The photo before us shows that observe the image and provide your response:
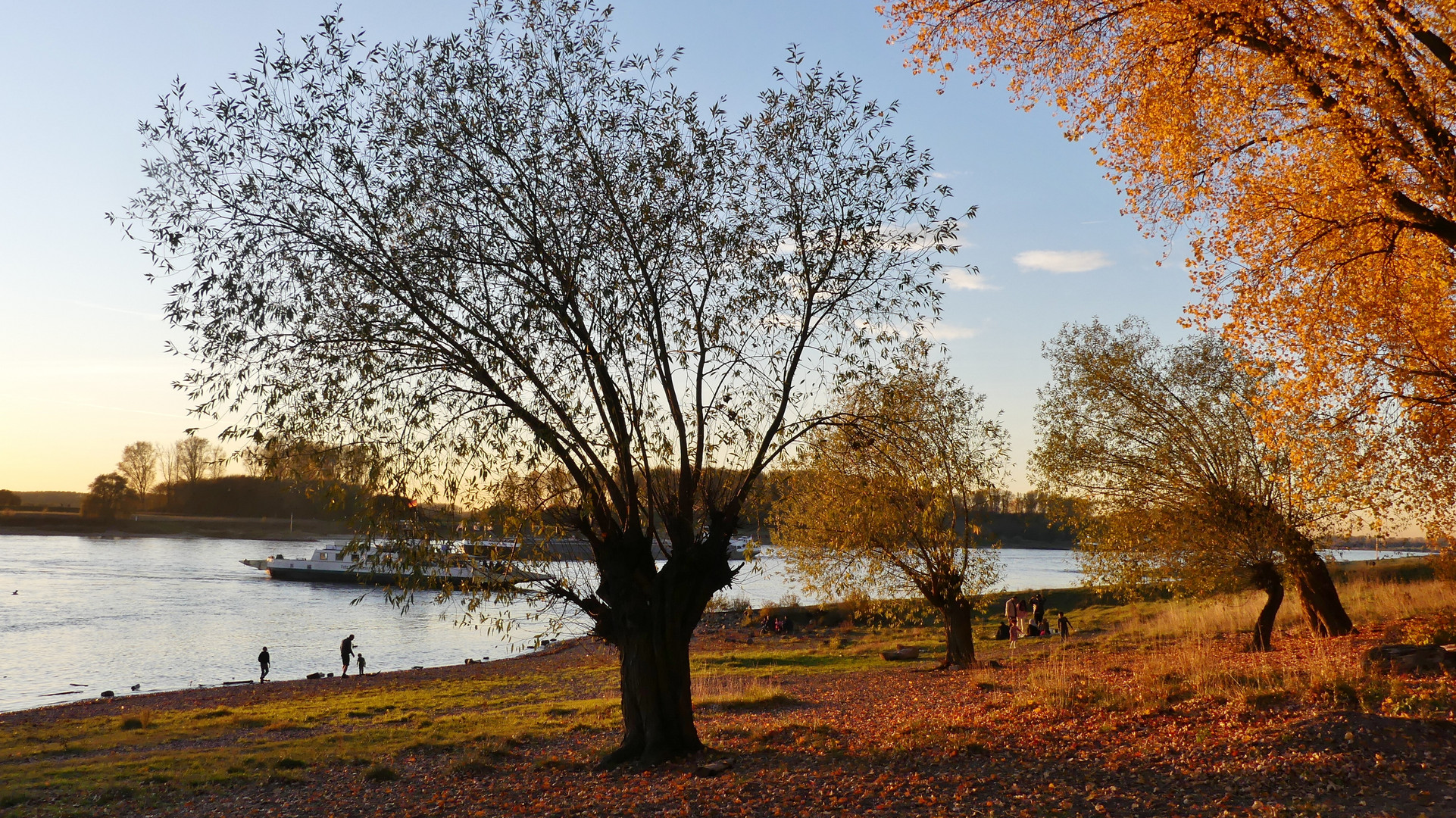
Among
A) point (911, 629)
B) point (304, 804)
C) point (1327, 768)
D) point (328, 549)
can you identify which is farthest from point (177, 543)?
point (1327, 768)

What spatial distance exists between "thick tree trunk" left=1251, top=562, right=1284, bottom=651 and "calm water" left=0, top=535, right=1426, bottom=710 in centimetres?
809

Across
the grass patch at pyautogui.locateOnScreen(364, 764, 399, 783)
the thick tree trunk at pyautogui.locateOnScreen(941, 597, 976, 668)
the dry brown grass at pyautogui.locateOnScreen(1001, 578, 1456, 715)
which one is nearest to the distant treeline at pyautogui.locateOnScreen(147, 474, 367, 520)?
the thick tree trunk at pyautogui.locateOnScreen(941, 597, 976, 668)

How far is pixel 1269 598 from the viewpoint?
20609 millimetres

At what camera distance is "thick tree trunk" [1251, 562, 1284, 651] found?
66.5 ft

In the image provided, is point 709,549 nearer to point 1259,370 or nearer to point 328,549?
point 1259,370

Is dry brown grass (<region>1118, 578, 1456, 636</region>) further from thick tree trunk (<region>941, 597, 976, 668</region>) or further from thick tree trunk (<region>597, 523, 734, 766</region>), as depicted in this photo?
thick tree trunk (<region>597, 523, 734, 766</region>)

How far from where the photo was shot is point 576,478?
12.2 meters

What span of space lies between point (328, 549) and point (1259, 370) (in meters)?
107

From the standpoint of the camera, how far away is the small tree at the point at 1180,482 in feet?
67.9

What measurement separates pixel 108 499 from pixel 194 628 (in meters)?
120

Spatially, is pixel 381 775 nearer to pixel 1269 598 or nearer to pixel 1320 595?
pixel 1269 598

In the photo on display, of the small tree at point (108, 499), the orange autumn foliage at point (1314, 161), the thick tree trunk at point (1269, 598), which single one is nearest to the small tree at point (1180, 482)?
the thick tree trunk at point (1269, 598)

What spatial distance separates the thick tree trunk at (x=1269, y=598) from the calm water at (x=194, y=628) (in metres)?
8.09

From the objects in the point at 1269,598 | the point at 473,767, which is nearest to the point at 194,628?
the point at 473,767
